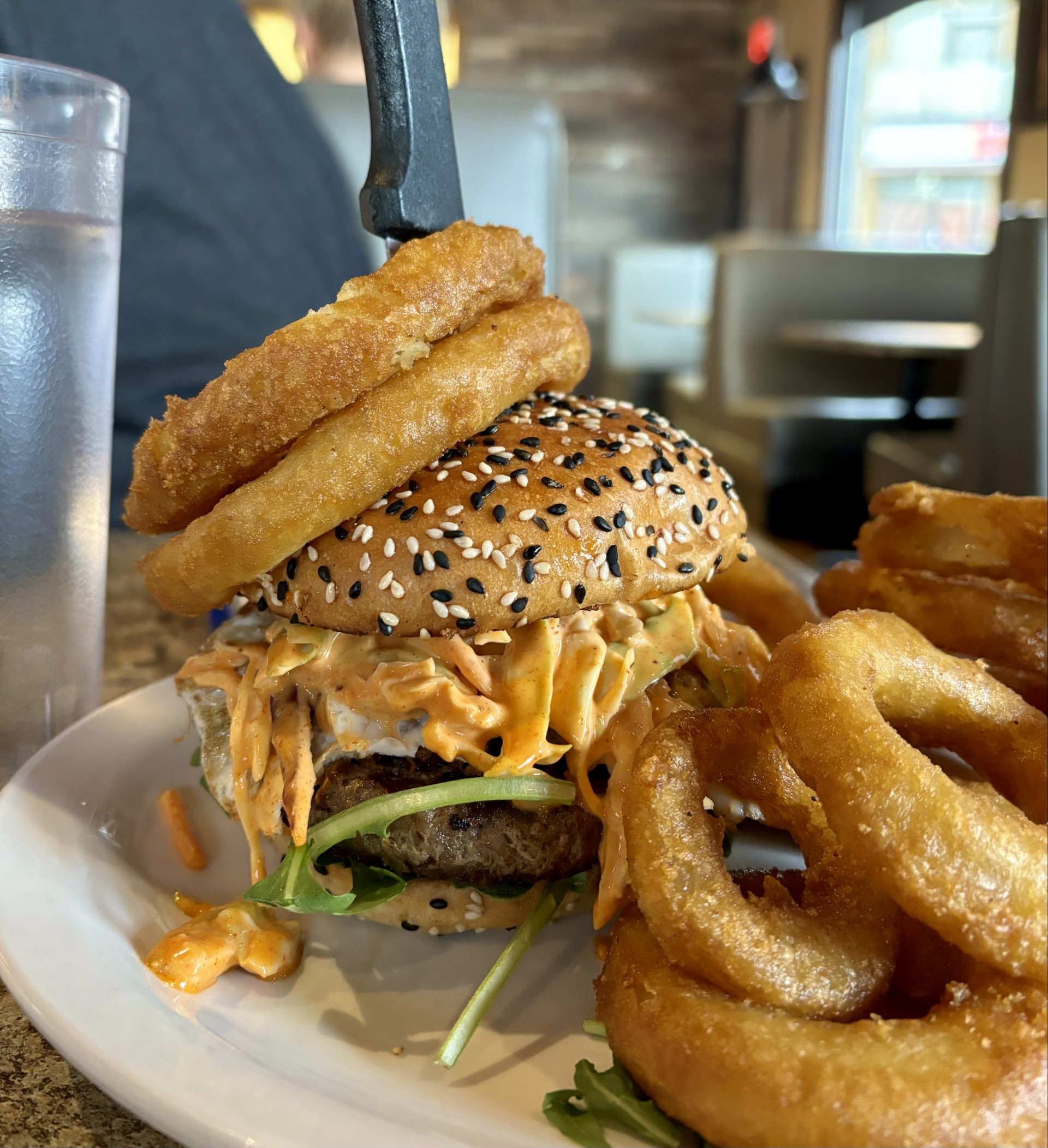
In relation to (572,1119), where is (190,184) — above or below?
above

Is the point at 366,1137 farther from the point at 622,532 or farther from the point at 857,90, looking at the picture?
the point at 857,90

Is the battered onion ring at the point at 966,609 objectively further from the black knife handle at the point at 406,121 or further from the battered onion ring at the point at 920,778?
the black knife handle at the point at 406,121

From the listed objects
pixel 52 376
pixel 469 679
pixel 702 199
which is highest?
pixel 702 199

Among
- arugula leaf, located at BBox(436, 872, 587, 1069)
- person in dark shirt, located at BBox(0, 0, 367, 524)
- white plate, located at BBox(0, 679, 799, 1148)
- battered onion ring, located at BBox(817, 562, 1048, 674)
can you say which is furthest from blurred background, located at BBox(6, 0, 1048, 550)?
arugula leaf, located at BBox(436, 872, 587, 1069)

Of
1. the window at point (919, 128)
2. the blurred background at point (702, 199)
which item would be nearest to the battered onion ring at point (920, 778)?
the blurred background at point (702, 199)

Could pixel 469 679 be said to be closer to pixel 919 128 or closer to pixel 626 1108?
pixel 626 1108

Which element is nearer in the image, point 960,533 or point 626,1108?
point 626,1108

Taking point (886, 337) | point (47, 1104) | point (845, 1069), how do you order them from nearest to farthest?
1. point (845, 1069)
2. point (47, 1104)
3. point (886, 337)

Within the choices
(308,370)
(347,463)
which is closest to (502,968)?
(347,463)
